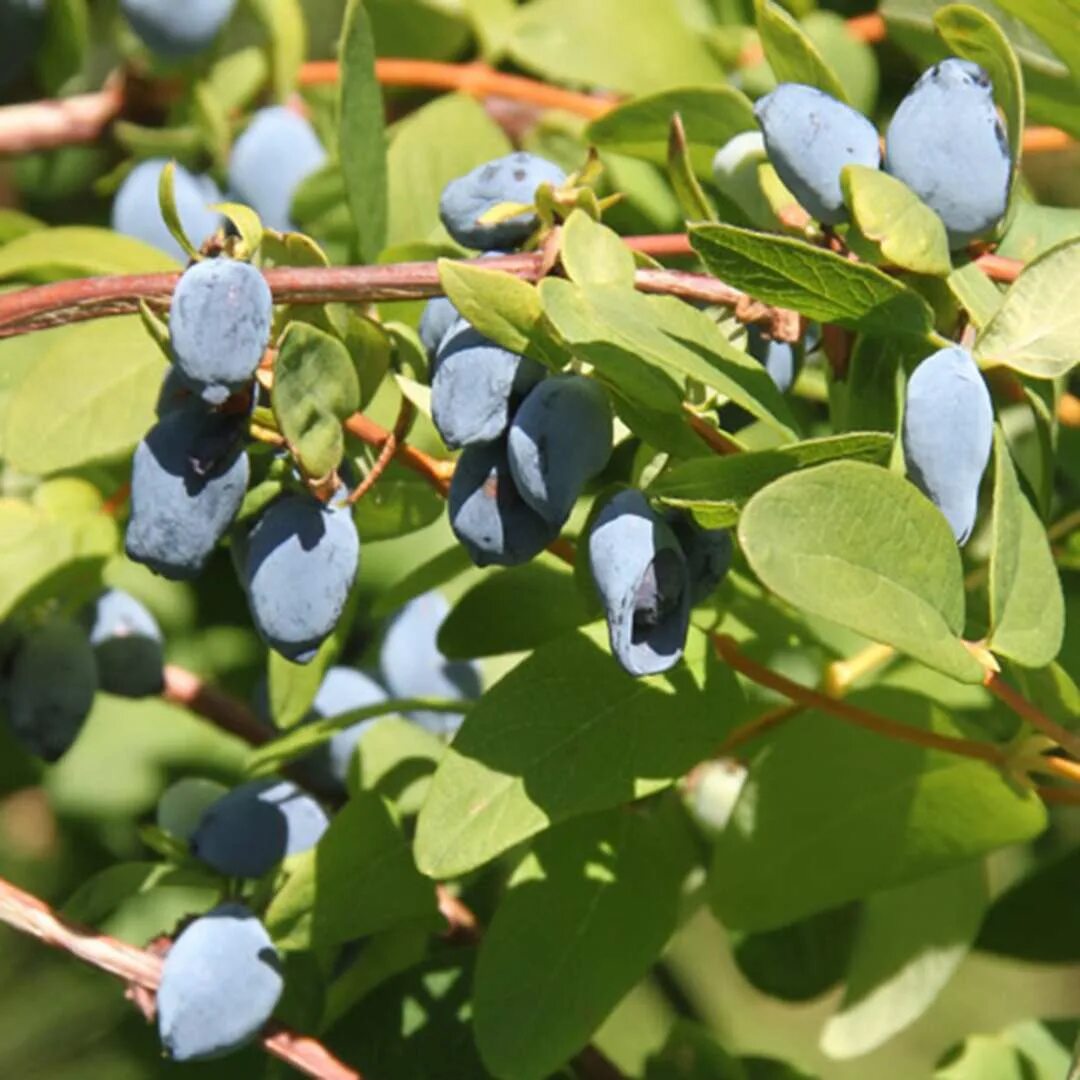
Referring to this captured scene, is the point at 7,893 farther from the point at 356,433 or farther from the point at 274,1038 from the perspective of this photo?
the point at 356,433

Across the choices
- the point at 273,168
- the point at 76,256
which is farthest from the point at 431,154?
A: the point at 76,256

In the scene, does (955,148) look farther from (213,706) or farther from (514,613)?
(213,706)

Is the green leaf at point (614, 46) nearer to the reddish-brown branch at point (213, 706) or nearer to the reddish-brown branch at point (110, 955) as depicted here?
the reddish-brown branch at point (213, 706)

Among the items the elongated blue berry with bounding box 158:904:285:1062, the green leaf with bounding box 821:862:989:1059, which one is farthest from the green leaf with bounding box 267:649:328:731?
the green leaf with bounding box 821:862:989:1059

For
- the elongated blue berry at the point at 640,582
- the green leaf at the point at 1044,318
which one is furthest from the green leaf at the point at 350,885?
the green leaf at the point at 1044,318

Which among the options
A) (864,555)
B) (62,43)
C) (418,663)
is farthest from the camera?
(62,43)

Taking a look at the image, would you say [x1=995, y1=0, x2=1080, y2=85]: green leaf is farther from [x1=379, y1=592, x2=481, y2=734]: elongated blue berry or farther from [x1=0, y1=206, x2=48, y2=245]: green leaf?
[x1=0, y1=206, x2=48, y2=245]: green leaf

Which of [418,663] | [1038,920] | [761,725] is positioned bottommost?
[1038,920]
